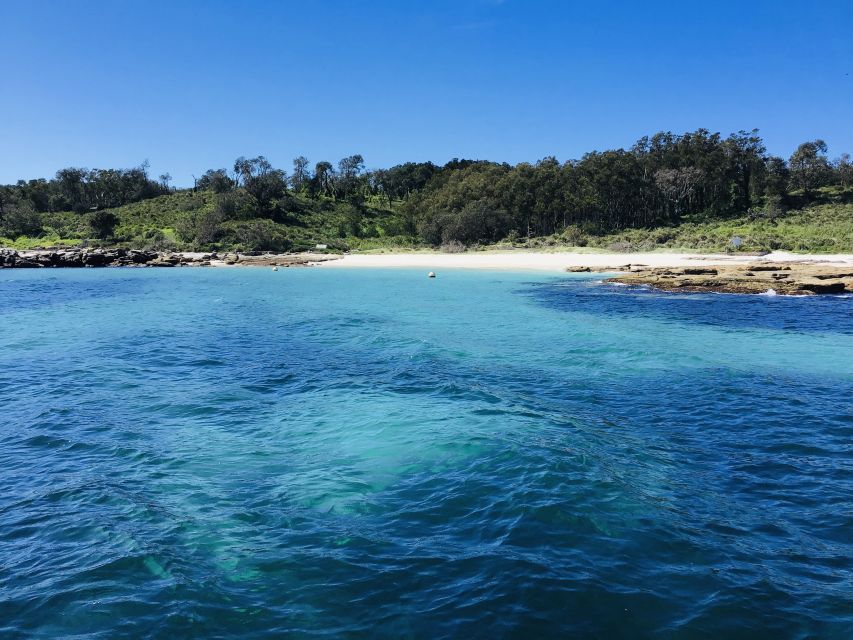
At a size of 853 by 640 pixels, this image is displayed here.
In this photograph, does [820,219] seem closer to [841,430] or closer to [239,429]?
[841,430]

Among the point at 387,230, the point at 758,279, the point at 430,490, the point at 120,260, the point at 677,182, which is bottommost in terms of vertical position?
the point at 430,490

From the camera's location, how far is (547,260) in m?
60.6

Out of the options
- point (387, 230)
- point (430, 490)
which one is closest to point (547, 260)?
point (387, 230)

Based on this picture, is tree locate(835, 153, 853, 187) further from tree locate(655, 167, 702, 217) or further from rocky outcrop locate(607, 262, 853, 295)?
rocky outcrop locate(607, 262, 853, 295)

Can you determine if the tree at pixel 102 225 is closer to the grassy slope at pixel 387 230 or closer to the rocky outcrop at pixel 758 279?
the grassy slope at pixel 387 230

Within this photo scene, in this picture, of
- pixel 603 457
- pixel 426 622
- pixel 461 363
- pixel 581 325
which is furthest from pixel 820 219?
pixel 426 622

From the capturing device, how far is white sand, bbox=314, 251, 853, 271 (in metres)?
46.8

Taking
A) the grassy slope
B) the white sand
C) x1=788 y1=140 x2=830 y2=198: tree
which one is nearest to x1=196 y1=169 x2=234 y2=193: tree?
the grassy slope

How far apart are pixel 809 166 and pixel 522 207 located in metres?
55.2

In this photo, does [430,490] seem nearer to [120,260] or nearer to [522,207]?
[120,260]

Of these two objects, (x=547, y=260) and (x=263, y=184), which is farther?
(x=263, y=184)

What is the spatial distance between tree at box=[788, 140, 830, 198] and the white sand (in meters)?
58.2

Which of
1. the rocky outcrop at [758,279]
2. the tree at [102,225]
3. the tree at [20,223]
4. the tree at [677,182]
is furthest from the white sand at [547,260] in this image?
the tree at [20,223]

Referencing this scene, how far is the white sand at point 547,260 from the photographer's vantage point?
46.8m
